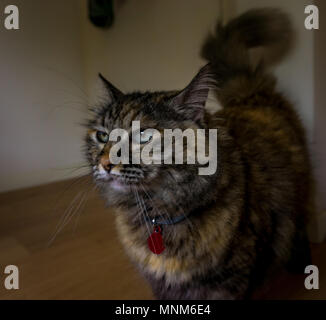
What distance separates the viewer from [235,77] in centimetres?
120

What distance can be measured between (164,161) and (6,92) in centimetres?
158

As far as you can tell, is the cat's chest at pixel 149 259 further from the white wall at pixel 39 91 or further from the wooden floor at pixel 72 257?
the white wall at pixel 39 91

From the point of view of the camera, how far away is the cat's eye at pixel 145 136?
2.19ft

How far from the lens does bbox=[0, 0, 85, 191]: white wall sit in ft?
6.02

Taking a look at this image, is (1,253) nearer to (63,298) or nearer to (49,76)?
(63,298)

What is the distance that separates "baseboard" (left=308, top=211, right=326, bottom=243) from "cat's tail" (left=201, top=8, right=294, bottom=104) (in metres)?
0.55

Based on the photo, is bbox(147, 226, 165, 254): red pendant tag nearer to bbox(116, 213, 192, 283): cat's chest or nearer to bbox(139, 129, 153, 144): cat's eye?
bbox(116, 213, 192, 283): cat's chest

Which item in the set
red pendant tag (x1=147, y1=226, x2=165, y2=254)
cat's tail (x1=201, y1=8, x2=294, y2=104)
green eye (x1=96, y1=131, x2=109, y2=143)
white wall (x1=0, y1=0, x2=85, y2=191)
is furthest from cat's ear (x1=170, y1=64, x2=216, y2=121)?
white wall (x1=0, y1=0, x2=85, y2=191)

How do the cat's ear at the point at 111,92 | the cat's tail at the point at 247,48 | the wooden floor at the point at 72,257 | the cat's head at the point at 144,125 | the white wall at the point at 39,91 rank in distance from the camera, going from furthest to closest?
the white wall at the point at 39,91
the cat's tail at the point at 247,48
the wooden floor at the point at 72,257
the cat's ear at the point at 111,92
the cat's head at the point at 144,125

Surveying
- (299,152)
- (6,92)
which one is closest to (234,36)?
(299,152)

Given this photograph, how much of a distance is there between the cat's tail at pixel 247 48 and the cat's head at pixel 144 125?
1.70 ft

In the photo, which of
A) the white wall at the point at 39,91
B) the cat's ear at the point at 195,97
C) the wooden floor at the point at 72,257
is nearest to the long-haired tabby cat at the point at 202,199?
the cat's ear at the point at 195,97

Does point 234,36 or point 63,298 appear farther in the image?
point 234,36

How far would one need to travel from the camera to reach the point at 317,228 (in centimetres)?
119
